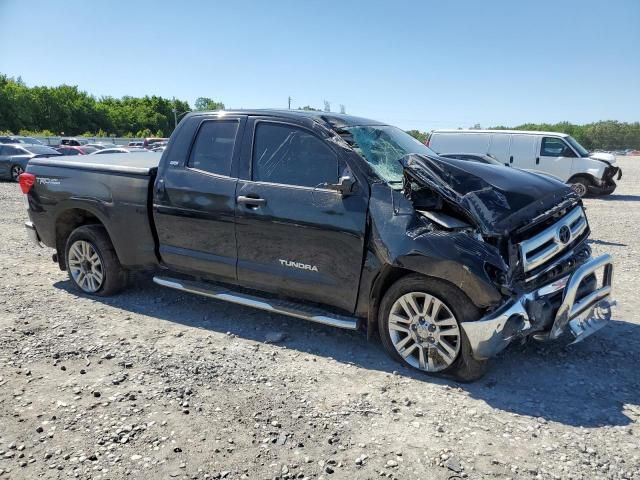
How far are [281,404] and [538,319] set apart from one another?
1.78m

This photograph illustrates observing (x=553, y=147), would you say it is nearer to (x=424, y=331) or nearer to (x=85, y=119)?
(x=424, y=331)

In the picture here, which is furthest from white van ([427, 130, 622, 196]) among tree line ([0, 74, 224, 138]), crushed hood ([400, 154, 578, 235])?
tree line ([0, 74, 224, 138])

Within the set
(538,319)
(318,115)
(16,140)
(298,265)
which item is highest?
(318,115)

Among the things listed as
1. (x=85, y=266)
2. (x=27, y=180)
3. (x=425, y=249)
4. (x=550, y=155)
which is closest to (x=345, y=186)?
(x=425, y=249)

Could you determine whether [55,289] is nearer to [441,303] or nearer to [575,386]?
[441,303]

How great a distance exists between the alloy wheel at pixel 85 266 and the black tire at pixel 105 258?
35mm

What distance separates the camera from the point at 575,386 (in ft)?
11.7

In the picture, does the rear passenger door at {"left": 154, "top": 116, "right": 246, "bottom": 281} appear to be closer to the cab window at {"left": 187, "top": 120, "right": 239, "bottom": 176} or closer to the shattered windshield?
the cab window at {"left": 187, "top": 120, "right": 239, "bottom": 176}

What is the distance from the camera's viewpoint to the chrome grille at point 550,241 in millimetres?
3412

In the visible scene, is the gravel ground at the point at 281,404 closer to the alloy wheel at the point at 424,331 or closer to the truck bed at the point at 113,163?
the alloy wheel at the point at 424,331

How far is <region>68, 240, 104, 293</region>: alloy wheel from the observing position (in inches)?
213

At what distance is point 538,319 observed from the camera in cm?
338

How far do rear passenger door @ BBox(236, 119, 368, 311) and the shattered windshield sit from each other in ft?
0.79

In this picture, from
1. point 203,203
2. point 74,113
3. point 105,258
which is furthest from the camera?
point 74,113
